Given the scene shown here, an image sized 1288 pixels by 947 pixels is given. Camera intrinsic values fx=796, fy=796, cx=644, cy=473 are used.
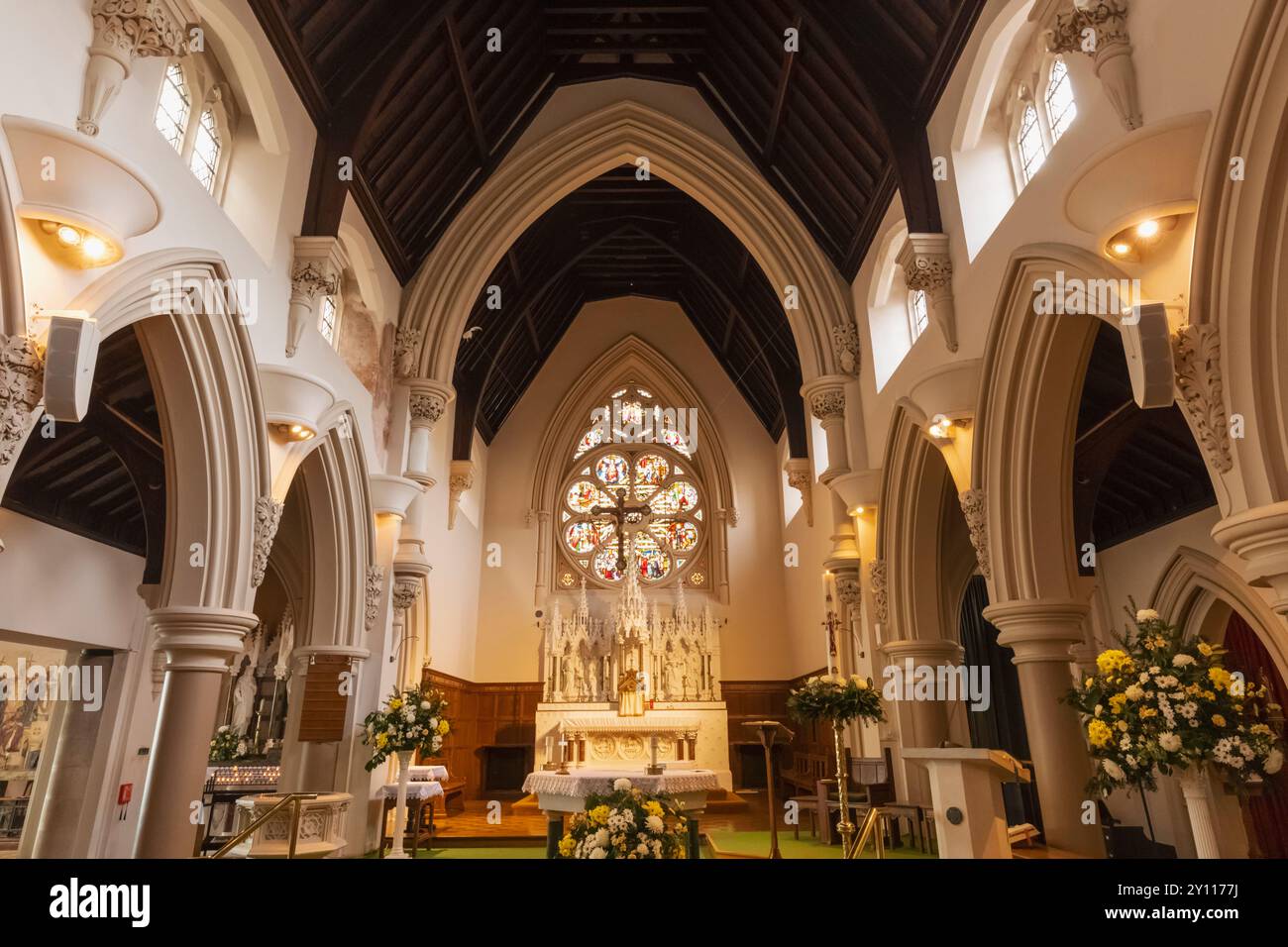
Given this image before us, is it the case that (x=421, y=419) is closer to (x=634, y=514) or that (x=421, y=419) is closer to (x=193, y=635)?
(x=193, y=635)

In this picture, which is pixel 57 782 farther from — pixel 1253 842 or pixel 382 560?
pixel 1253 842

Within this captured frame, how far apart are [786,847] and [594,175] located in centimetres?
804

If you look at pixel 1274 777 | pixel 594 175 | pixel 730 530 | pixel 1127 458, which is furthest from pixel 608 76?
pixel 1274 777

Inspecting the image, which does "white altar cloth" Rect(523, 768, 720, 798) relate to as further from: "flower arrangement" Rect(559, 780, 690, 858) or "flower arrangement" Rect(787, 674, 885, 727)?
"flower arrangement" Rect(559, 780, 690, 858)

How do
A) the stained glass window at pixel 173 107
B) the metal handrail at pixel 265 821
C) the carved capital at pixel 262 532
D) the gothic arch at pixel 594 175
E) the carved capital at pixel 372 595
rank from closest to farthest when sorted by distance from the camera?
1. the metal handrail at pixel 265 821
2. the stained glass window at pixel 173 107
3. the carved capital at pixel 262 532
4. the carved capital at pixel 372 595
5. the gothic arch at pixel 594 175

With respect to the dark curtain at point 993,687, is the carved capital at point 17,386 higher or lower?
higher

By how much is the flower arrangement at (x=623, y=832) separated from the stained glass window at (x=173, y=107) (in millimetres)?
4926

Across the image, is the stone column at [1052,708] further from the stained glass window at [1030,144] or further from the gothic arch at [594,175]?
the gothic arch at [594,175]

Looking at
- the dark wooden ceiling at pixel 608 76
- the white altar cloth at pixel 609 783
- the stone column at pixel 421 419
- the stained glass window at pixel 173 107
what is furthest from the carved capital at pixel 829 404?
the stained glass window at pixel 173 107

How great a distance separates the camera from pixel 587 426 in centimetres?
1552

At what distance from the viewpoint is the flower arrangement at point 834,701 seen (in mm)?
6562

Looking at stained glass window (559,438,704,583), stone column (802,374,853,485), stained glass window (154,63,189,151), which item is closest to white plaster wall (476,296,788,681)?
stained glass window (559,438,704,583)
